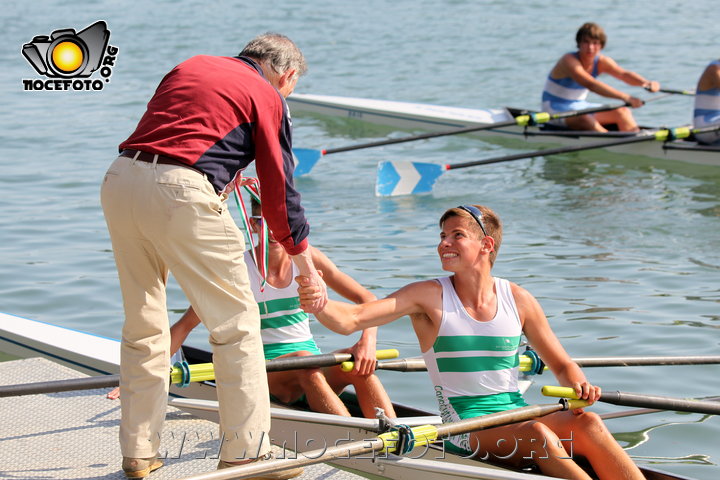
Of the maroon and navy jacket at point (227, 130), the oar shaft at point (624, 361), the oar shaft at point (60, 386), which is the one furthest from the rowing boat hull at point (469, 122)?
the maroon and navy jacket at point (227, 130)

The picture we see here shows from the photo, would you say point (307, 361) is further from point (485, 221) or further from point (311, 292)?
point (485, 221)

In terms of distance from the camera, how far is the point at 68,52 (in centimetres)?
1350

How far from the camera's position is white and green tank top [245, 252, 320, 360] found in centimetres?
448

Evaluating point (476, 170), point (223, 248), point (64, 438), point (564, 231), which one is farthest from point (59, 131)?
point (223, 248)

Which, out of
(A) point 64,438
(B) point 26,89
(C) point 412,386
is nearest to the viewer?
(A) point 64,438

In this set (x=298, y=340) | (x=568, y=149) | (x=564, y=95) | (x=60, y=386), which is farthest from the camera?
(x=564, y=95)

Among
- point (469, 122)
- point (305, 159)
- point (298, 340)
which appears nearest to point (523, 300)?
point (298, 340)

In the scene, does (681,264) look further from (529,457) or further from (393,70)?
(393,70)

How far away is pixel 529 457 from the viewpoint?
3.61 m

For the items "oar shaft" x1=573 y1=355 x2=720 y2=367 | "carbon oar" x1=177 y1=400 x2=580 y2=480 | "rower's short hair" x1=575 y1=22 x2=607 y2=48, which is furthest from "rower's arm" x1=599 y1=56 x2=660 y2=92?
"carbon oar" x1=177 y1=400 x2=580 y2=480

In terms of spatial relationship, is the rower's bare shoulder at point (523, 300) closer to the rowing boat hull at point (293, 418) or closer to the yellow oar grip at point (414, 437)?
the rowing boat hull at point (293, 418)

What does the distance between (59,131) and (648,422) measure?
1102 centimetres

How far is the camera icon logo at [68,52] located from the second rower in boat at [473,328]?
35.3ft

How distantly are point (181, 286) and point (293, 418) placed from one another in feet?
3.41
